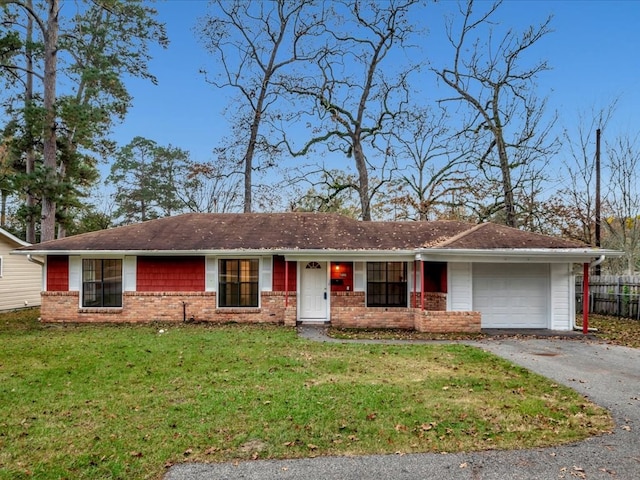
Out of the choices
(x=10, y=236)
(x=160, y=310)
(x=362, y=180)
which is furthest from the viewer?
(x=362, y=180)

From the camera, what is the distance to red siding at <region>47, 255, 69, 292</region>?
1349 cm

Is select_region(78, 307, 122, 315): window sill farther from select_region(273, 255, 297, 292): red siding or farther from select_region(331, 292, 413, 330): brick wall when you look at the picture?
select_region(331, 292, 413, 330): brick wall

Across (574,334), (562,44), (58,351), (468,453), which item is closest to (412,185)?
(562,44)

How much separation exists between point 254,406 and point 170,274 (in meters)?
9.14

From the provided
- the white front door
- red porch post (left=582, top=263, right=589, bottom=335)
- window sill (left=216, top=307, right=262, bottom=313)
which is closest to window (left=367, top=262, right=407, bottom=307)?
the white front door

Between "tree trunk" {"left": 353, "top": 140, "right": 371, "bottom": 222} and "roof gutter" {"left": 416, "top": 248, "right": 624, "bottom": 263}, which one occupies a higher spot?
"tree trunk" {"left": 353, "top": 140, "right": 371, "bottom": 222}

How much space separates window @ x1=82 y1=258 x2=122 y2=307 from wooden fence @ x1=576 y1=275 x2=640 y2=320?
1779 centimetres

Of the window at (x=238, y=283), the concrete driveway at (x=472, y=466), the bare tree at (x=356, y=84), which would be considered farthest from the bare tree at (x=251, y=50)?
the concrete driveway at (x=472, y=466)

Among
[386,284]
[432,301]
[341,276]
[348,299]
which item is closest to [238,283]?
[341,276]

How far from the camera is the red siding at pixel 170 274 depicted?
13469 millimetres

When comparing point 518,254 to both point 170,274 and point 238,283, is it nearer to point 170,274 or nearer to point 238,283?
point 238,283

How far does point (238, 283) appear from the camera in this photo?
44.7 feet

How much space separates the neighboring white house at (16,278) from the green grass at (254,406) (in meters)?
9.06

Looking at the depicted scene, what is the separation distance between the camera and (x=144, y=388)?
6.16 meters
